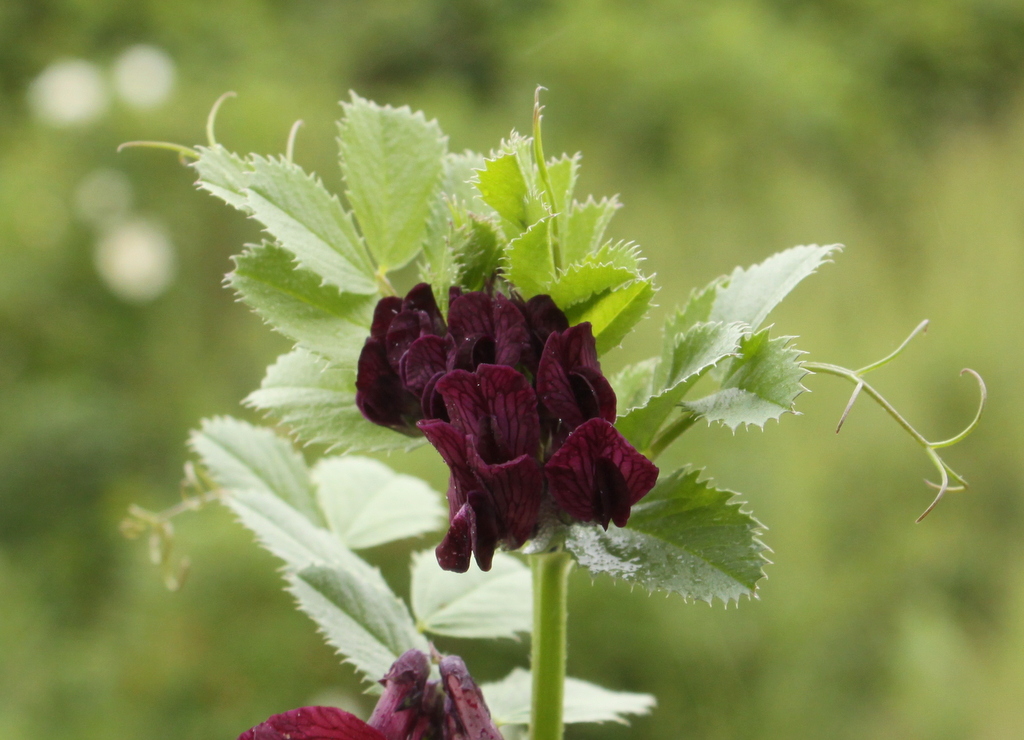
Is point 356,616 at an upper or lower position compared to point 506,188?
lower

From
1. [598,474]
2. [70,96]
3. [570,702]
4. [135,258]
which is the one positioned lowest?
[570,702]

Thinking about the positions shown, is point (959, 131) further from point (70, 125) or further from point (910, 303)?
point (70, 125)

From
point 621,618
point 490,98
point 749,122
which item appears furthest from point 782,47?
point 621,618

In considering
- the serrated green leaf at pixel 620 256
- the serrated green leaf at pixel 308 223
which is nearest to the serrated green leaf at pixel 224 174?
the serrated green leaf at pixel 308 223

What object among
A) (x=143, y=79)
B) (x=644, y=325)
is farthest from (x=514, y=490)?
(x=143, y=79)

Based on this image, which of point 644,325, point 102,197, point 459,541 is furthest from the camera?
point 102,197

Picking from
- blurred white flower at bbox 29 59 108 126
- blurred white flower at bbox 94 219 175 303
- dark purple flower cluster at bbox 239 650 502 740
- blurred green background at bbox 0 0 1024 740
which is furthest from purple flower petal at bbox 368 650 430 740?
blurred white flower at bbox 29 59 108 126

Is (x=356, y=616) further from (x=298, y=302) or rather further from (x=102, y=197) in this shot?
(x=102, y=197)

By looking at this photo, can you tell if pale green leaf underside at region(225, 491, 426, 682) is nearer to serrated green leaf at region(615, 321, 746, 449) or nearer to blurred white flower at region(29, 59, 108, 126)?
serrated green leaf at region(615, 321, 746, 449)
